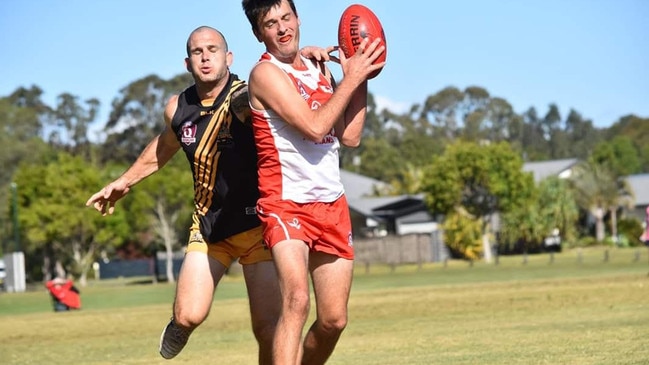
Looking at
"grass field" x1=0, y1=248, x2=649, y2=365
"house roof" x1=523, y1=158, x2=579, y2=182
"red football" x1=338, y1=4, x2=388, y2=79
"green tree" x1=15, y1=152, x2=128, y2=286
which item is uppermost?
"house roof" x1=523, y1=158, x2=579, y2=182

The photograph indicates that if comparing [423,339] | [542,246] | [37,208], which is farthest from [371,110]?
[423,339]

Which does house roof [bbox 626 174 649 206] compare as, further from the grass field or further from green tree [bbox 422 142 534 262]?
the grass field

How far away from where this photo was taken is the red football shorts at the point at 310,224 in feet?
24.7

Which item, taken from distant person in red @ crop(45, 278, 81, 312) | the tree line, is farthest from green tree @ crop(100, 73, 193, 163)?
distant person in red @ crop(45, 278, 81, 312)

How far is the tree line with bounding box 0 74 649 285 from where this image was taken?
72.8 m

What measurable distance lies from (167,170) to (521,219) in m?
23.5

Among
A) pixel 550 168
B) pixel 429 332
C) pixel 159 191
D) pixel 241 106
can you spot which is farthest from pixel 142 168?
pixel 550 168

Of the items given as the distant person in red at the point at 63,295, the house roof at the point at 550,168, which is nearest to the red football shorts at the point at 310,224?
the distant person in red at the point at 63,295

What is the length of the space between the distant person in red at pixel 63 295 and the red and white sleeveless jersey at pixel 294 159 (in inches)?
1037

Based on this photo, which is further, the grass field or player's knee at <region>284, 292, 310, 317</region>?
the grass field

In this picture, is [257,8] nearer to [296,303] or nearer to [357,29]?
[357,29]

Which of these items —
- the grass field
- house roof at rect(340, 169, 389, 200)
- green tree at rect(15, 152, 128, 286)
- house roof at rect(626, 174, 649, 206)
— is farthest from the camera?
house roof at rect(340, 169, 389, 200)

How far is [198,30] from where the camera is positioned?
345 inches

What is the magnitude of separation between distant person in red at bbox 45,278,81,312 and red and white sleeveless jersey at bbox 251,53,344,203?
2633 cm
